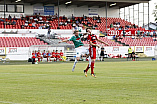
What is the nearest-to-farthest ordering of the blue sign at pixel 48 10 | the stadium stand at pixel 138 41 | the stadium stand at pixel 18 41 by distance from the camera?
the stadium stand at pixel 18 41
the stadium stand at pixel 138 41
the blue sign at pixel 48 10

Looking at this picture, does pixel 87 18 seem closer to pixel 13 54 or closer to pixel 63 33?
pixel 63 33

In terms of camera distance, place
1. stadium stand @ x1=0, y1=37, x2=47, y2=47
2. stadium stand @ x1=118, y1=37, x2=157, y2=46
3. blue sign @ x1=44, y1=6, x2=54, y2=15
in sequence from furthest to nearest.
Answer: blue sign @ x1=44, y1=6, x2=54, y2=15 → stadium stand @ x1=118, y1=37, x2=157, y2=46 → stadium stand @ x1=0, y1=37, x2=47, y2=47

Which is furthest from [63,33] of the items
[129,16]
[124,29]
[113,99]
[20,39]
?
[113,99]

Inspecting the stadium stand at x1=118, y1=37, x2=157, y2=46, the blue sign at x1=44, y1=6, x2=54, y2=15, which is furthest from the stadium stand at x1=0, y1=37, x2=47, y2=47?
the blue sign at x1=44, y1=6, x2=54, y2=15

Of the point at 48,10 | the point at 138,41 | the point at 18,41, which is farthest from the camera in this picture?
the point at 48,10

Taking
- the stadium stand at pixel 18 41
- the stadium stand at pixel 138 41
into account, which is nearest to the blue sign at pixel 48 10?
the stadium stand at pixel 138 41

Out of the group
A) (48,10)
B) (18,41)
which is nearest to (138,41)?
(48,10)

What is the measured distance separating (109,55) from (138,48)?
5.61 meters

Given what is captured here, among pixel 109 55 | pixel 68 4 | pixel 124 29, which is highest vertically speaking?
pixel 68 4

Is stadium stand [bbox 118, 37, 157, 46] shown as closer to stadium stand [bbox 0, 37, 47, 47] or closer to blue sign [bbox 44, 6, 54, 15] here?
stadium stand [bbox 0, 37, 47, 47]

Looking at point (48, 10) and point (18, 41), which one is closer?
point (18, 41)

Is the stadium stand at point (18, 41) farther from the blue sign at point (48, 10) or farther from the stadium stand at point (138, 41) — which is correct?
the blue sign at point (48, 10)

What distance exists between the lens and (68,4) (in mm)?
73562

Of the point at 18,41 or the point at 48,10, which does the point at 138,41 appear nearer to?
the point at 48,10
